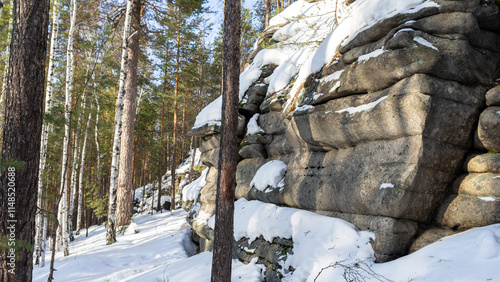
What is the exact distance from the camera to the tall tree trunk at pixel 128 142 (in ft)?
47.7

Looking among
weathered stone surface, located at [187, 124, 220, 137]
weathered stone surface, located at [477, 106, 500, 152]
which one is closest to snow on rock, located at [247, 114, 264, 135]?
weathered stone surface, located at [187, 124, 220, 137]

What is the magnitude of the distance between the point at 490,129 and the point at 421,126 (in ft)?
4.55

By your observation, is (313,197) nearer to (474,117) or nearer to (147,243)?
(474,117)

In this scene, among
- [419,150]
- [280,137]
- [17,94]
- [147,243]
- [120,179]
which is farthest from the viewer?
[120,179]

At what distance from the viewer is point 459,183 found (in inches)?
244

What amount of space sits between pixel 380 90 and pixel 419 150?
1.64 meters

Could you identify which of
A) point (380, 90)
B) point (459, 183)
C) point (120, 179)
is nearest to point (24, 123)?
point (380, 90)

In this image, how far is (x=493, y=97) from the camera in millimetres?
6125

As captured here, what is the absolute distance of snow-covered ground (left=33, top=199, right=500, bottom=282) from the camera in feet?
15.3

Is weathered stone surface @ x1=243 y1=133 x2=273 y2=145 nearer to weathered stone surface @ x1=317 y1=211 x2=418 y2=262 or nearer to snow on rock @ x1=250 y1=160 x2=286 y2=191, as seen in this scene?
snow on rock @ x1=250 y1=160 x2=286 y2=191

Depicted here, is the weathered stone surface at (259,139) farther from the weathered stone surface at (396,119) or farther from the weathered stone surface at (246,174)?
the weathered stone surface at (396,119)

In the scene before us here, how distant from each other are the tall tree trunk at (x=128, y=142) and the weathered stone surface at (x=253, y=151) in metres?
6.44

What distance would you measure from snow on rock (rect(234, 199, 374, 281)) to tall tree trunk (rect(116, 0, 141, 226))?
8.25 metres

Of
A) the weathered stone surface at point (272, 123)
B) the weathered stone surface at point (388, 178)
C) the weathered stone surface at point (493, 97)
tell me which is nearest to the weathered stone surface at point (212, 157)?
the weathered stone surface at point (272, 123)
